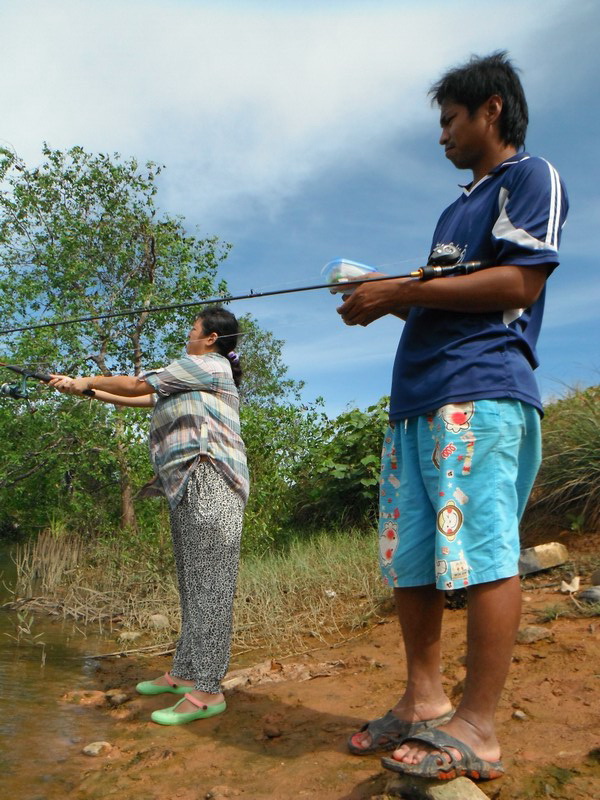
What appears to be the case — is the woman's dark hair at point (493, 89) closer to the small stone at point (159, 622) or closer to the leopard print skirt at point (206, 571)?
the leopard print skirt at point (206, 571)

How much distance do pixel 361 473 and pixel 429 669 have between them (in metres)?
6.80

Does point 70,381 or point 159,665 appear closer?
point 70,381

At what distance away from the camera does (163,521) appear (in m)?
8.05

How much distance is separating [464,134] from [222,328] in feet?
5.31

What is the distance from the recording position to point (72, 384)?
3.64m

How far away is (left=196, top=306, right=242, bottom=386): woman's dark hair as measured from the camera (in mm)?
3660

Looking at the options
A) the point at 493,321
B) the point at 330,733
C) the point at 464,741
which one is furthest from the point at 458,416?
the point at 330,733

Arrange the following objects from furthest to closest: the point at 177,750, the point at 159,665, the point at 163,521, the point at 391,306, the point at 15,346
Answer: the point at 15,346 < the point at 163,521 < the point at 159,665 < the point at 177,750 < the point at 391,306

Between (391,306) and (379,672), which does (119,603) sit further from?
(391,306)

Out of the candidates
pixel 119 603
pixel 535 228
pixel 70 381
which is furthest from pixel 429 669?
pixel 119 603

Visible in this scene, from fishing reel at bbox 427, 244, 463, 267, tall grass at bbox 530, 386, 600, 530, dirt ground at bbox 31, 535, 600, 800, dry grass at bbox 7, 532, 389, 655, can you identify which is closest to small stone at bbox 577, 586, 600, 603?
dirt ground at bbox 31, 535, 600, 800

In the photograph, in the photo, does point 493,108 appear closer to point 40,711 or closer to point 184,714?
point 184,714

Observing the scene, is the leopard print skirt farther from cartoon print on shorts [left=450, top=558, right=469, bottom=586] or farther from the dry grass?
cartoon print on shorts [left=450, top=558, right=469, bottom=586]

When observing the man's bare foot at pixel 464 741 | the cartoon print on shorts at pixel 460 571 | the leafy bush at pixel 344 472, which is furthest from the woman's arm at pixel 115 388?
the leafy bush at pixel 344 472
